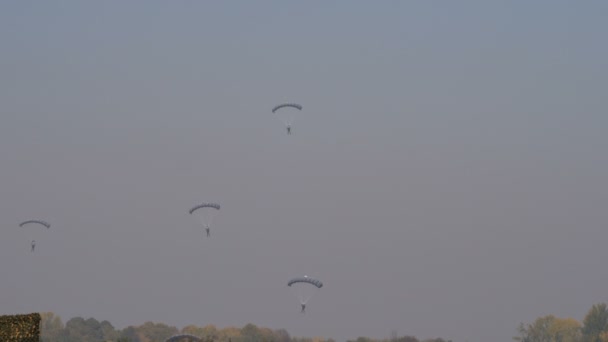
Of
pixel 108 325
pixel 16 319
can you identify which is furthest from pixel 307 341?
pixel 16 319

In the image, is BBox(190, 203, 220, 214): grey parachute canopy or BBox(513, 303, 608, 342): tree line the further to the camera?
BBox(513, 303, 608, 342): tree line

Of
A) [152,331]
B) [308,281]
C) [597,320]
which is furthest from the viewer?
[152,331]

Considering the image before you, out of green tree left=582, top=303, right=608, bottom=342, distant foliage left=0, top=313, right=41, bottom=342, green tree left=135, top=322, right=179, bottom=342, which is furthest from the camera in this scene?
green tree left=135, top=322, right=179, bottom=342

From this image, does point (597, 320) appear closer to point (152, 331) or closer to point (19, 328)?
point (152, 331)

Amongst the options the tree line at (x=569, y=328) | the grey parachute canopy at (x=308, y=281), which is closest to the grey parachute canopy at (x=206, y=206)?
the grey parachute canopy at (x=308, y=281)

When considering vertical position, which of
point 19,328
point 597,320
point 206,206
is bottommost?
point 19,328

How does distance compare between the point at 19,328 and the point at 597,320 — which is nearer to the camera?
the point at 19,328

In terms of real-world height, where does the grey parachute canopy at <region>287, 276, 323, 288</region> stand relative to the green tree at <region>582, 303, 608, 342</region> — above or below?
below

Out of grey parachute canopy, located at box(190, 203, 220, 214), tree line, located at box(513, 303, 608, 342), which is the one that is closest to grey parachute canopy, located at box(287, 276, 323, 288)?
grey parachute canopy, located at box(190, 203, 220, 214)

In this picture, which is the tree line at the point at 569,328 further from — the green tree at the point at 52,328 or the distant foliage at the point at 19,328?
the distant foliage at the point at 19,328

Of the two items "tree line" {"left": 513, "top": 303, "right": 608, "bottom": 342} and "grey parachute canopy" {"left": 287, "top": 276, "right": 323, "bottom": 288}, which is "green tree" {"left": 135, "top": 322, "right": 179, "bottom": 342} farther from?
"grey parachute canopy" {"left": 287, "top": 276, "right": 323, "bottom": 288}

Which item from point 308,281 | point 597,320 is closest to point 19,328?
point 308,281

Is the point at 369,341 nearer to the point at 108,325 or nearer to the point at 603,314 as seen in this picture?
the point at 603,314

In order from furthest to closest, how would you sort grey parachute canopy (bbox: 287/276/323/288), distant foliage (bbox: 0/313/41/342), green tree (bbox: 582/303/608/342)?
green tree (bbox: 582/303/608/342) → grey parachute canopy (bbox: 287/276/323/288) → distant foliage (bbox: 0/313/41/342)
